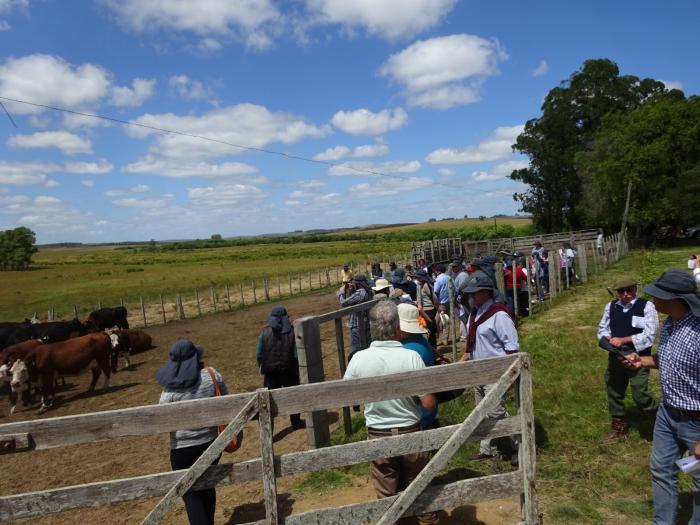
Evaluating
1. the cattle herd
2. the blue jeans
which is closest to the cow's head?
the cattle herd

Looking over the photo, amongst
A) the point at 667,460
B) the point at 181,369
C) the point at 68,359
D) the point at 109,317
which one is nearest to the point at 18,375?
the point at 68,359

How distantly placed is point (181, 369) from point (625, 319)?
4.30m

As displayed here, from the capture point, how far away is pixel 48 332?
14.2 meters

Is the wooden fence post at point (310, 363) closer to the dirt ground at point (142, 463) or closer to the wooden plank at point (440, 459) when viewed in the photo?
the dirt ground at point (142, 463)

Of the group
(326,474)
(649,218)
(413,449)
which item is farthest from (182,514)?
(649,218)

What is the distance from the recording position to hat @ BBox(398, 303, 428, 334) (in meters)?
4.13

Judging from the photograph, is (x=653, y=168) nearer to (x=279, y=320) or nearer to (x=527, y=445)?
(x=279, y=320)

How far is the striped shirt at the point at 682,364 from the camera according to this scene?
321 centimetres

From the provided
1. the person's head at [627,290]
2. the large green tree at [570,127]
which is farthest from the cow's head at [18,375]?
the large green tree at [570,127]

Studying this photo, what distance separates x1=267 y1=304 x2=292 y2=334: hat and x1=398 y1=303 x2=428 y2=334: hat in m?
2.75

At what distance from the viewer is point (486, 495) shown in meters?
3.33

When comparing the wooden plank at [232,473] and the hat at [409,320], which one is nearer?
the wooden plank at [232,473]

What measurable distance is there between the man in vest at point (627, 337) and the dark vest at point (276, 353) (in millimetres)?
3796

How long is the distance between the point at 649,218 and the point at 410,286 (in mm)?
32530
